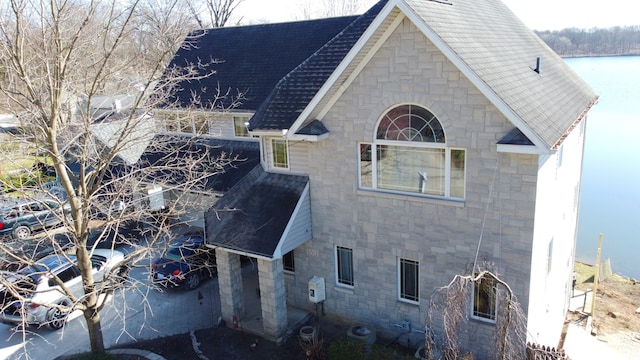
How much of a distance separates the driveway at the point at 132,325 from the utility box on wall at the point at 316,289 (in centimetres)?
352

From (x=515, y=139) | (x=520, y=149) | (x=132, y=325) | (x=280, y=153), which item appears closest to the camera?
(x=520, y=149)

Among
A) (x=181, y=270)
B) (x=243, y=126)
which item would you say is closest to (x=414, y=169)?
(x=181, y=270)

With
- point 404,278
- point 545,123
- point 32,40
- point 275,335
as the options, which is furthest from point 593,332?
point 32,40

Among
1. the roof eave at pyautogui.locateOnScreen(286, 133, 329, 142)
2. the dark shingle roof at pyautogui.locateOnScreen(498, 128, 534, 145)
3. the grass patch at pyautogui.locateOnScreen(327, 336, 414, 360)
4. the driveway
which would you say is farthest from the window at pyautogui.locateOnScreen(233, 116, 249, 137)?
the dark shingle roof at pyautogui.locateOnScreen(498, 128, 534, 145)

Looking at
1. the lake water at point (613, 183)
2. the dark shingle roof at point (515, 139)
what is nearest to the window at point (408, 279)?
the dark shingle roof at point (515, 139)

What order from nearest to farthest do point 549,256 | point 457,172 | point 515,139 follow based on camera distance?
point 515,139, point 457,172, point 549,256

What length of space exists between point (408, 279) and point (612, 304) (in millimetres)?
12525

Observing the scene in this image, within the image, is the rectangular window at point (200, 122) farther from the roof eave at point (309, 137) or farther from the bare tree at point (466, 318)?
the bare tree at point (466, 318)

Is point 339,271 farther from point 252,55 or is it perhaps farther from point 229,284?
point 252,55

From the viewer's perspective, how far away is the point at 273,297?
13984 mm

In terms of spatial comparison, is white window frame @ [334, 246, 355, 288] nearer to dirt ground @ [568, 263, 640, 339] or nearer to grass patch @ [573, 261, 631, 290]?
dirt ground @ [568, 263, 640, 339]

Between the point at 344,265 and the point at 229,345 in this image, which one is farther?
the point at 344,265

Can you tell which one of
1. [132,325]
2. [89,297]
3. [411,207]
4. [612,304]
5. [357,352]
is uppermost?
[411,207]

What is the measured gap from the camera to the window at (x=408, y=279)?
1322cm
